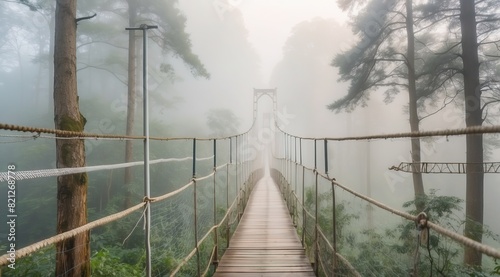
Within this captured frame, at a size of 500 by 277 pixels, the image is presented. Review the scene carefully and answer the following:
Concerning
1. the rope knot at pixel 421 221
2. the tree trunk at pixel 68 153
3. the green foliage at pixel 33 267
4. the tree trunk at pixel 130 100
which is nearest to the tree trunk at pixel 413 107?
the rope knot at pixel 421 221

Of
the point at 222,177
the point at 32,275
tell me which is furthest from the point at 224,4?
the point at 32,275

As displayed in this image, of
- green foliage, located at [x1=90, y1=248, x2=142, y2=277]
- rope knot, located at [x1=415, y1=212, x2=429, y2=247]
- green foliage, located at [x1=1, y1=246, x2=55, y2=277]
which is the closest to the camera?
rope knot, located at [x1=415, y1=212, x2=429, y2=247]

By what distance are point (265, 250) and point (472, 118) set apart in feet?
15.6

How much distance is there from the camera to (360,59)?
7707 mm

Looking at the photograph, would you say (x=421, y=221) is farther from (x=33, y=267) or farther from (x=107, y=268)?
(x=33, y=267)

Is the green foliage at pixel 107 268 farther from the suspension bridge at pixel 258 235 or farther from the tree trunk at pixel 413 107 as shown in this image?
the tree trunk at pixel 413 107

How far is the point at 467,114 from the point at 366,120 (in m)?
15.2

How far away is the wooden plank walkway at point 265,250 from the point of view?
10.4 ft

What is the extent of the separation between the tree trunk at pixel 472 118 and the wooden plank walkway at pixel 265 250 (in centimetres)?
320

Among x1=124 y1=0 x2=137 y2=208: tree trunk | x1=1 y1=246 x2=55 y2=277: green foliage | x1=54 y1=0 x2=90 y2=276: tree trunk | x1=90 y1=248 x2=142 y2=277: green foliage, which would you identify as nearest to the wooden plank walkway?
x1=90 y1=248 x2=142 y2=277: green foliage

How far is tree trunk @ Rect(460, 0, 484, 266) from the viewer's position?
5.33m

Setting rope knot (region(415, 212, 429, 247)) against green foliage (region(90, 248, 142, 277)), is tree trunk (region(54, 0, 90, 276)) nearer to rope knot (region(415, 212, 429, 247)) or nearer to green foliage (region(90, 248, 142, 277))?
green foliage (region(90, 248, 142, 277))

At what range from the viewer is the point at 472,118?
5625 millimetres

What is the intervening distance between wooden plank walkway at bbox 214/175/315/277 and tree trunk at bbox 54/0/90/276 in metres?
1.46
